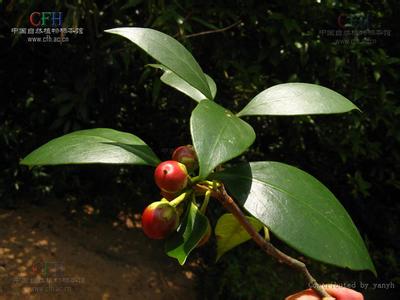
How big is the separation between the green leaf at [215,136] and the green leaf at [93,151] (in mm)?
117

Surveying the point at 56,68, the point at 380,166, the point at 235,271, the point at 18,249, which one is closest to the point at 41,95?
the point at 56,68

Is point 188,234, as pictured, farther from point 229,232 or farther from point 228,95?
point 228,95

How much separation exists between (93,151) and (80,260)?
187 centimetres

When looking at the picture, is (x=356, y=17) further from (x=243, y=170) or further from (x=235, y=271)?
(x=243, y=170)

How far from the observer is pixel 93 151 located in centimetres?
57

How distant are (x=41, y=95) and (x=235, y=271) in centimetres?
152

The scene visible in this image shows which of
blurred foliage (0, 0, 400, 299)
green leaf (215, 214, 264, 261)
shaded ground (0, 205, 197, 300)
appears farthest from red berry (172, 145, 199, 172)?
shaded ground (0, 205, 197, 300)

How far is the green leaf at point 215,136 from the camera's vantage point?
46cm

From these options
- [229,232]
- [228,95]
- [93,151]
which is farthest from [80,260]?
[93,151]

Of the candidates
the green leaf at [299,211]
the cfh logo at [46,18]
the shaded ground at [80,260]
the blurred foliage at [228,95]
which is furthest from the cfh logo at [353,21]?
the green leaf at [299,211]

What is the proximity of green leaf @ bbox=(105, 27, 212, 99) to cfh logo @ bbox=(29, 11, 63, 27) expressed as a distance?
1676 millimetres

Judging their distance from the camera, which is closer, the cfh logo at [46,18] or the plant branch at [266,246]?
the plant branch at [266,246]

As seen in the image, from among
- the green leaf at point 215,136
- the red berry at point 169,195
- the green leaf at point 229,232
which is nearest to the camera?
the green leaf at point 215,136

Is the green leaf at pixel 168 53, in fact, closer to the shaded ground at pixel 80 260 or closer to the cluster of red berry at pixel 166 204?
the cluster of red berry at pixel 166 204
